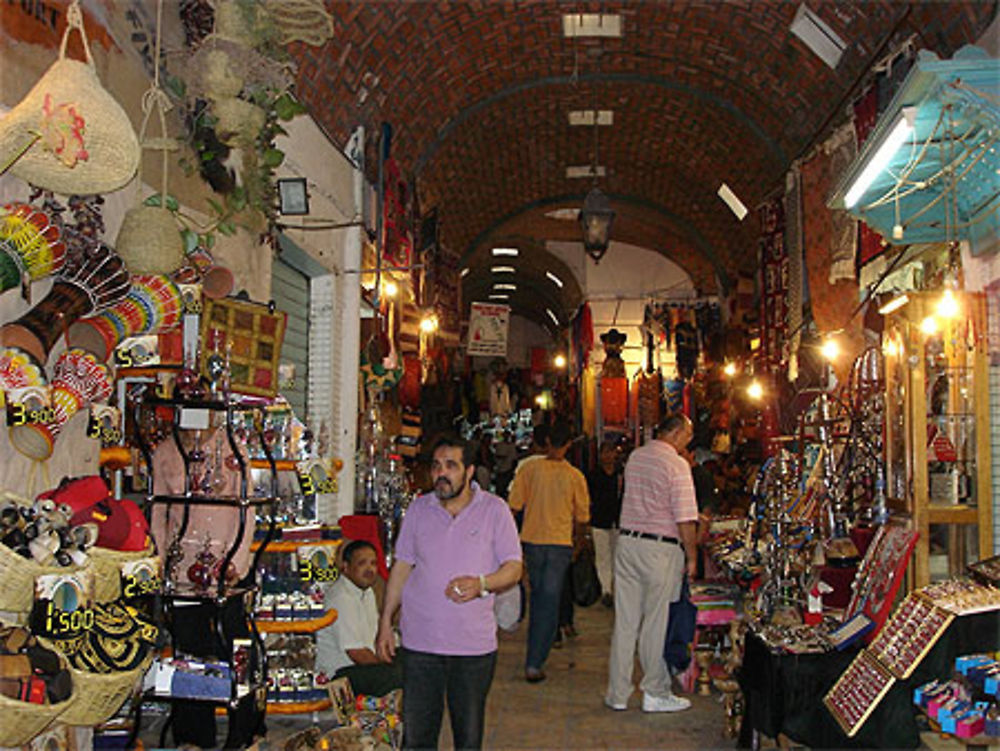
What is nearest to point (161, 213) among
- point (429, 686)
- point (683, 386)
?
point (429, 686)

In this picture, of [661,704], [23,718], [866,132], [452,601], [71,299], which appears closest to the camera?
[23,718]

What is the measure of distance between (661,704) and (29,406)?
13.4 feet

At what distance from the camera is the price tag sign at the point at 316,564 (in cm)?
490

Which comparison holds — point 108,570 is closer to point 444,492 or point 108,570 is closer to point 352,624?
point 444,492

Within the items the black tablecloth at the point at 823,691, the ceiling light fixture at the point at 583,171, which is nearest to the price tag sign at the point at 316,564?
the black tablecloth at the point at 823,691

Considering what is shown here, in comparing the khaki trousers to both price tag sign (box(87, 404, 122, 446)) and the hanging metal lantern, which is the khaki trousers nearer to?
price tag sign (box(87, 404, 122, 446))

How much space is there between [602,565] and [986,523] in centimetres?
447

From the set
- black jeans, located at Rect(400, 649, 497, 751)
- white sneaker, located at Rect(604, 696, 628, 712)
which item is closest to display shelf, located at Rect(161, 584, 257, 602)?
black jeans, located at Rect(400, 649, 497, 751)

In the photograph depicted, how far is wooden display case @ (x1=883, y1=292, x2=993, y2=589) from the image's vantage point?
514cm

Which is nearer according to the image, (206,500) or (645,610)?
(206,500)

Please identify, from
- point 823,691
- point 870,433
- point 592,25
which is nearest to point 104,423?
point 823,691

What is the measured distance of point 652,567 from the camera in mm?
5887

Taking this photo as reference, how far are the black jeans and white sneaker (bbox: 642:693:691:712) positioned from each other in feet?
7.13

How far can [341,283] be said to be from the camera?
25.9 ft
